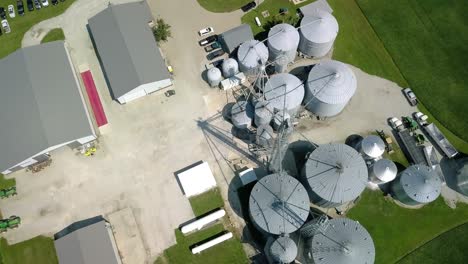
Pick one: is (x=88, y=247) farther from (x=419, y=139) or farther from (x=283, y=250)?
(x=419, y=139)

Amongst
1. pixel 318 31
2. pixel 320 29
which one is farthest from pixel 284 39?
pixel 320 29

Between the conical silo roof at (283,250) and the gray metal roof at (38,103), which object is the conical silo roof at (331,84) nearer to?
the conical silo roof at (283,250)

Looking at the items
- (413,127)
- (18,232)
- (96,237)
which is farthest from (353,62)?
(18,232)

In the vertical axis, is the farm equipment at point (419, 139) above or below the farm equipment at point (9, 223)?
below

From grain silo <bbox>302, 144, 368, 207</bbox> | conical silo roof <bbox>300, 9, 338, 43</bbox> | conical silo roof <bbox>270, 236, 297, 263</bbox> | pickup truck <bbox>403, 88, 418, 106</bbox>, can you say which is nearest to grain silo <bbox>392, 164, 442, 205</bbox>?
grain silo <bbox>302, 144, 368, 207</bbox>

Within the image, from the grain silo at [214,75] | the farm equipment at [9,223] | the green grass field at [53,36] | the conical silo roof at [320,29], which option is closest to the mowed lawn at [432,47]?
the conical silo roof at [320,29]

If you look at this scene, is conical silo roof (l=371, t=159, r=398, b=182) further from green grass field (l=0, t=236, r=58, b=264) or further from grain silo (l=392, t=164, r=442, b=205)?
green grass field (l=0, t=236, r=58, b=264)
